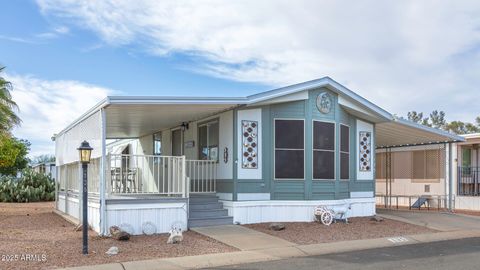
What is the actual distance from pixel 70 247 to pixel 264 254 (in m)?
3.83

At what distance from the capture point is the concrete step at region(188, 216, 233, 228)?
12386 millimetres

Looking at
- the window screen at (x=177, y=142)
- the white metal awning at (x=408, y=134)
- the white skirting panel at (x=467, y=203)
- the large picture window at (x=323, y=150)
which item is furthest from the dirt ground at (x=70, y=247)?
the white skirting panel at (x=467, y=203)

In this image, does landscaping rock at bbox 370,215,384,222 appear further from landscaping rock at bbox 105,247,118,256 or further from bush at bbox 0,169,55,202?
bush at bbox 0,169,55,202

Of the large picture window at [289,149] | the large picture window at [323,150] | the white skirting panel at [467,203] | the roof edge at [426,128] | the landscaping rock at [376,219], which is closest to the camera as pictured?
the large picture window at [289,149]

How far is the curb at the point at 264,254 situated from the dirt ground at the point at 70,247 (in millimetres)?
382

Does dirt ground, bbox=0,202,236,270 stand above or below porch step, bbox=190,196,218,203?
below

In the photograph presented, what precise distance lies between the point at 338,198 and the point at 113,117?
6.81m

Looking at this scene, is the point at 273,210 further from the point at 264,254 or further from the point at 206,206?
the point at 264,254

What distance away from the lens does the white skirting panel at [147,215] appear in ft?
37.3

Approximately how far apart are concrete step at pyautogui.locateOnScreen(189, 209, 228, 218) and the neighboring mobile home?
0.09 ft

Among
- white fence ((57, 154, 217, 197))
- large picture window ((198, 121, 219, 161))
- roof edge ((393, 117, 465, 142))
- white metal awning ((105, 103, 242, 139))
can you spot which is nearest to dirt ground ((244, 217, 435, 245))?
white fence ((57, 154, 217, 197))

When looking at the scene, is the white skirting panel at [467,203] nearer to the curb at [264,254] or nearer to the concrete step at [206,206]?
the curb at [264,254]

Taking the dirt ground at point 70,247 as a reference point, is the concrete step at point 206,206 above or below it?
above

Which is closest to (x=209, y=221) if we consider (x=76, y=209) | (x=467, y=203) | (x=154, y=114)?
(x=154, y=114)
